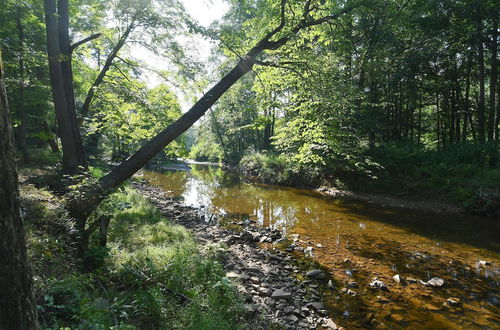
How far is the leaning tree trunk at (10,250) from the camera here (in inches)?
57.1

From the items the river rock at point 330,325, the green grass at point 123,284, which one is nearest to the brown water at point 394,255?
the river rock at point 330,325

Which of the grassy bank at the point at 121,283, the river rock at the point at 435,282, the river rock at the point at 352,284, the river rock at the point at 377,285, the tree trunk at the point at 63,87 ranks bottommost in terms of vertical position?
the river rock at the point at 352,284

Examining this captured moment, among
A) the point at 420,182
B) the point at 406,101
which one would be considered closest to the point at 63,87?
the point at 420,182

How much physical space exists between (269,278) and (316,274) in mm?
1113

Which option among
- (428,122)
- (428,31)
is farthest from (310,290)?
(428,122)

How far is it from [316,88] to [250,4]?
8.97 ft

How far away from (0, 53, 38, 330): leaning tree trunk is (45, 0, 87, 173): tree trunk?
4.48m

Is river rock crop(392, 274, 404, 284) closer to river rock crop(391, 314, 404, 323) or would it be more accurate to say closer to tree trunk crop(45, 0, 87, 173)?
river rock crop(391, 314, 404, 323)

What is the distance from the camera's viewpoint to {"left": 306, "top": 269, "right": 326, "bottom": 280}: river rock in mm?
5668

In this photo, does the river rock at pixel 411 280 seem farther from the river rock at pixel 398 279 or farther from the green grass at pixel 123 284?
the green grass at pixel 123 284

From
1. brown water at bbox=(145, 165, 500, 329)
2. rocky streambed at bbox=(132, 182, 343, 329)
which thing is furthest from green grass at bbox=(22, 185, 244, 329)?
brown water at bbox=(145, 165, 500, 329)

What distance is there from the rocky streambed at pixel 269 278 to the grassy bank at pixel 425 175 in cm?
→ 859

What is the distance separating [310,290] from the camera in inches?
203

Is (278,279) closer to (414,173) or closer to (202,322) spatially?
(202,322)
